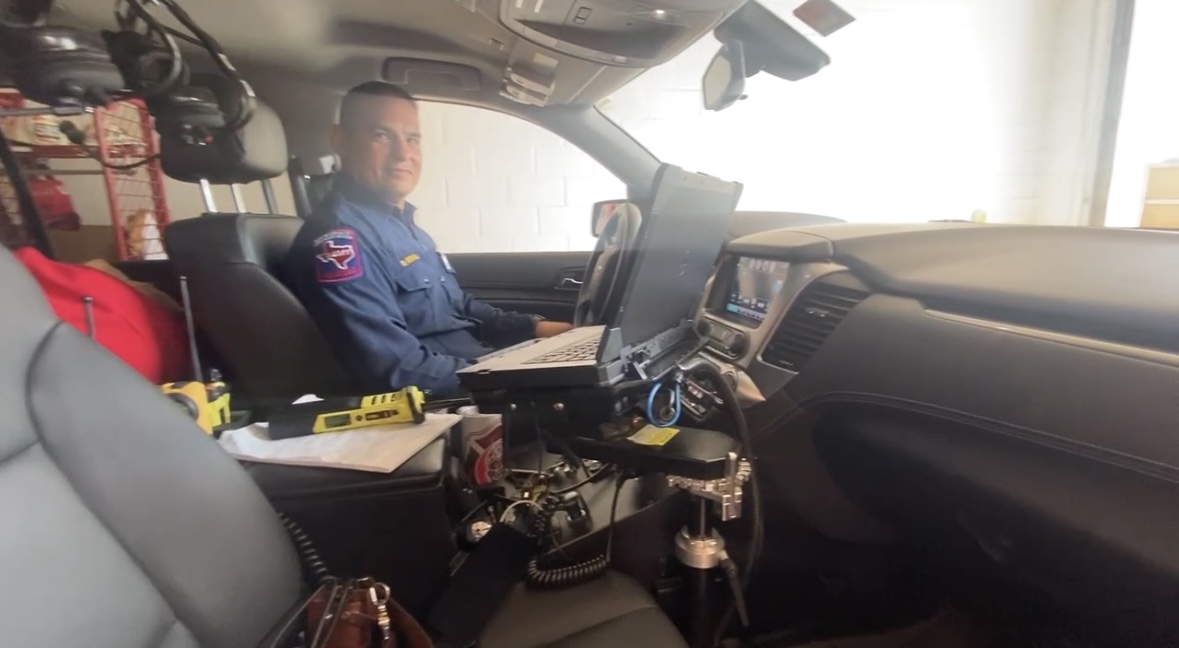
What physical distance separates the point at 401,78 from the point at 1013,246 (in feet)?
4.25

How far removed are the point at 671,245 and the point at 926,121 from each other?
225 centimetres

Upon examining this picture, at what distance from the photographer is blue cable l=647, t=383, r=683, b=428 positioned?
76cm

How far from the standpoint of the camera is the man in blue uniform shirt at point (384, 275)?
125 centimetres

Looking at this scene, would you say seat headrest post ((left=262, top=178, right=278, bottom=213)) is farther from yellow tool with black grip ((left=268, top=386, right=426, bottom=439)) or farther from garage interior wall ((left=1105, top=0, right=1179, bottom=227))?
garage interior wall ((left=1105, top=0, right=1179, bottom=227))

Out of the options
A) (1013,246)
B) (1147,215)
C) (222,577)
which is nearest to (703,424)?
(1013,246)

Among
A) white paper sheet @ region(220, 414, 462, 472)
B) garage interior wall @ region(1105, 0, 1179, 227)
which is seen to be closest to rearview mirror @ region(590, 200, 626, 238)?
white paper sheet @ region(220, 414, 462, 472)

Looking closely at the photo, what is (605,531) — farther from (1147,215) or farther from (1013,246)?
(1147,215)

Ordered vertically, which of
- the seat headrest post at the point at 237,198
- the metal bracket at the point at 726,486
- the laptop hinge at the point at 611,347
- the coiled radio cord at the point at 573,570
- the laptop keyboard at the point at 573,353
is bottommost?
the coiled radio cord at the point at 573,570

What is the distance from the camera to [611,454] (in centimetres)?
73

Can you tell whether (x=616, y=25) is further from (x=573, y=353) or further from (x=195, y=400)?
(x=195, y=400)

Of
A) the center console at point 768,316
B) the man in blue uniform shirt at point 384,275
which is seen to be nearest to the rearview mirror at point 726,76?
the center console at point 768,316

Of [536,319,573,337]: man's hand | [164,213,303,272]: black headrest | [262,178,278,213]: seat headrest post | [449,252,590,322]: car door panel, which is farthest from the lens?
[449,252,590,322]: car door panel

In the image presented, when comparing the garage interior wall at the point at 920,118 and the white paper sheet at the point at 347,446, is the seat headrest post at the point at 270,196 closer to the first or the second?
the white paper sheet at the point at 347,446

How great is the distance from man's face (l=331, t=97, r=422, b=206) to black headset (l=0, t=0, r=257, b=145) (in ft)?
0.76
